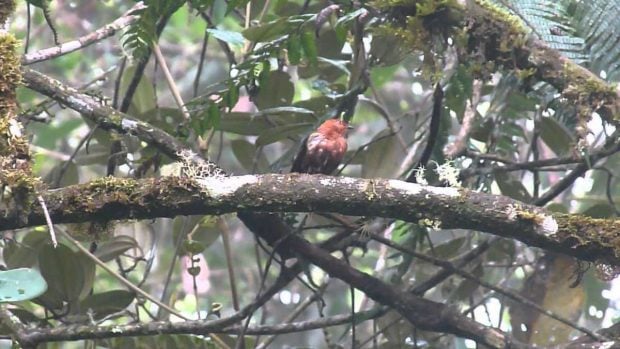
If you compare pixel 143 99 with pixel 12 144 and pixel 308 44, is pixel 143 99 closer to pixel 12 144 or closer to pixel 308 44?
pixel 308 44

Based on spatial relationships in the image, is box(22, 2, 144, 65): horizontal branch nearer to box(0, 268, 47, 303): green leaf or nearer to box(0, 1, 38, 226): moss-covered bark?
box(0, 1, 38, 226): moss-covered bark

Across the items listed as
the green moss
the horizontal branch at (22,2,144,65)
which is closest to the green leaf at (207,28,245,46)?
the horizontal branch at (22,2,144,65)

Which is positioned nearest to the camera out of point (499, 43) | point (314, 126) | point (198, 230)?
point (499, 43)

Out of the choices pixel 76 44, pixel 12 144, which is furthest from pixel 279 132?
pixel 12 144

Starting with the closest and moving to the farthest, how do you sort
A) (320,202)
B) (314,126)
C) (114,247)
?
(320,202) → (314,126) → (114,247)

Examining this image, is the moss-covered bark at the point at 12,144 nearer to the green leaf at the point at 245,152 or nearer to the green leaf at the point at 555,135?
the green leaf at the point at 245,152

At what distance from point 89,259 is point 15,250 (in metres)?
0.38

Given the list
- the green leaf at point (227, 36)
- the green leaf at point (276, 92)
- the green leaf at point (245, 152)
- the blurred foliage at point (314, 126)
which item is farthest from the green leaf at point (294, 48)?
the green leaf at point (245, 152)

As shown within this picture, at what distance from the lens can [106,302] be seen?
2.95 m

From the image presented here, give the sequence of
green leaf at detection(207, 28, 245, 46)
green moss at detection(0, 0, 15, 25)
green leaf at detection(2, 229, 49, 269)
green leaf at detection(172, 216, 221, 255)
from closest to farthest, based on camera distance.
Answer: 1. green moss at detection(0, 0, 15, 25)
2. green leaf at detection(207, 28, 245, 46)
3. green leaf at detection(172, 216, 221, 255)
4. green leaf at detection(2, 229, 49, 269)

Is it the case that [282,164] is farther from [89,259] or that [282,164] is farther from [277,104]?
[89,259]

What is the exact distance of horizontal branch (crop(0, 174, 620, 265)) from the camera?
187 cm

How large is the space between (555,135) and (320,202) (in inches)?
64.6

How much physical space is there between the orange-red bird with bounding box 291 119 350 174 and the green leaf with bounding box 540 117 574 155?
30.2 inches
